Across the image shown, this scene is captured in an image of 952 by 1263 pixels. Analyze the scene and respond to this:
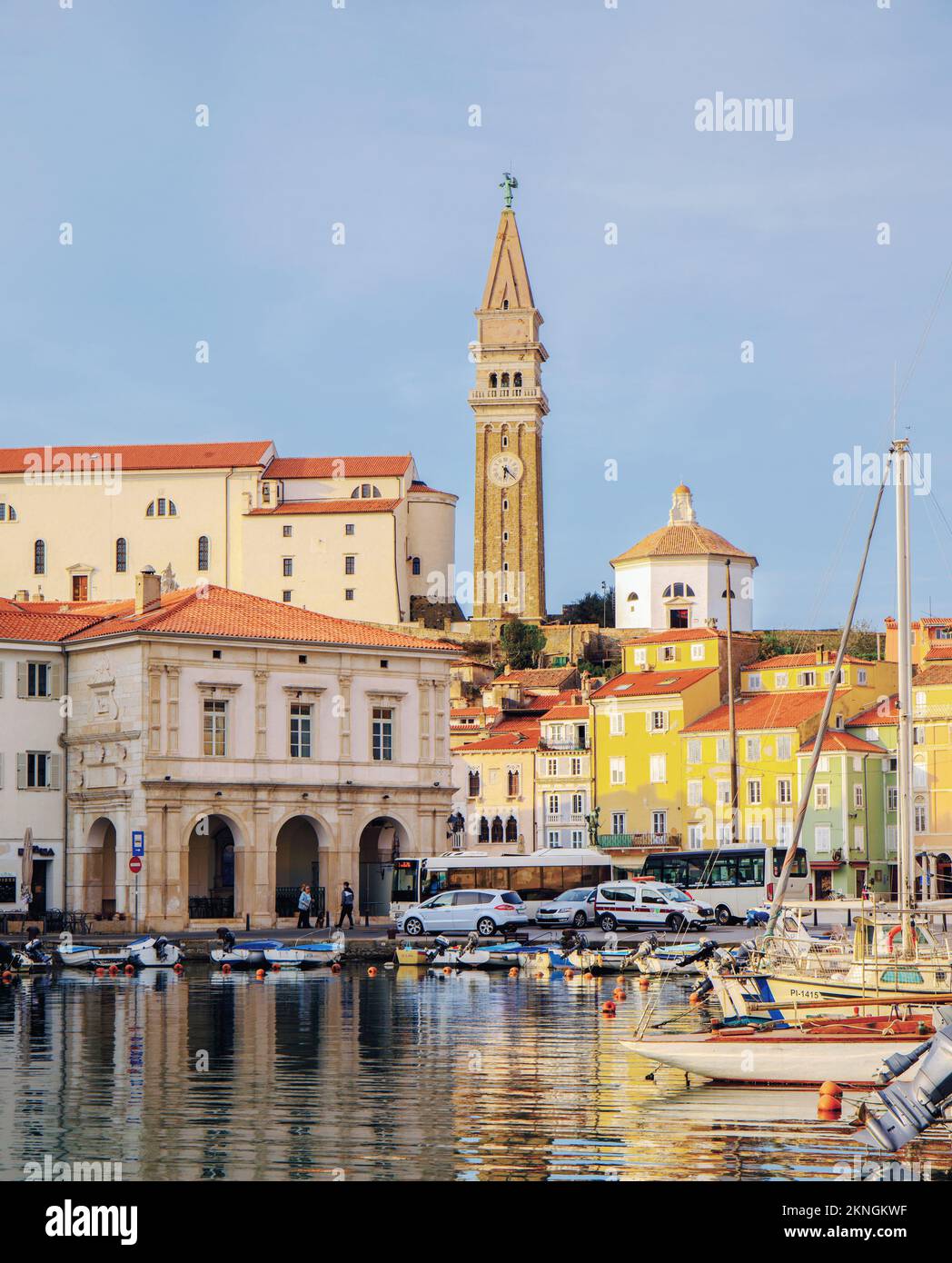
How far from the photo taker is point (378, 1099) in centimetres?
2653

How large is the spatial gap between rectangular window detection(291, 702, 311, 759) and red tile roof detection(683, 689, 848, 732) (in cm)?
3167

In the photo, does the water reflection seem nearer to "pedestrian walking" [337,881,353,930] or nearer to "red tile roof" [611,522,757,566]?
"pedestrian walking" [337,881,353,930]

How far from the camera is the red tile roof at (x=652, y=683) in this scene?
96312mm

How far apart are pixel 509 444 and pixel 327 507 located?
2757cm

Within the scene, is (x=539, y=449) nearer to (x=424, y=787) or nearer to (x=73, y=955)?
(x=424, y=787)

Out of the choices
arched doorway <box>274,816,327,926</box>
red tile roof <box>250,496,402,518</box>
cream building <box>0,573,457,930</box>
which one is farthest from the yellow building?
red tile roof <box>250,496,402,518</box>

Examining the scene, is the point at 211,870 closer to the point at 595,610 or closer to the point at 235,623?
the point at 235,623

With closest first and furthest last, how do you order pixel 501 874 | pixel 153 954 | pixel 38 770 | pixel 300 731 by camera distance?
pixel 153 954, pixel 38 770, pixel 300 731, pixel 501 874

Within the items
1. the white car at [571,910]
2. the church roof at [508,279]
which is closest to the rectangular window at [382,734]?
the white car at [571,910]

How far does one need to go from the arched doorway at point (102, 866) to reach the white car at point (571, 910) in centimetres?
1433

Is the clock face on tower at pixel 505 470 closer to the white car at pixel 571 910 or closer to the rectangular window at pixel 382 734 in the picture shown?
the rectangular window at pixel 382 734

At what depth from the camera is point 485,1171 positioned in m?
20.8

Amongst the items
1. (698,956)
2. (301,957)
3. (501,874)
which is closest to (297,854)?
(501,874)

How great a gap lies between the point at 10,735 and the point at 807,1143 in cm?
4596
